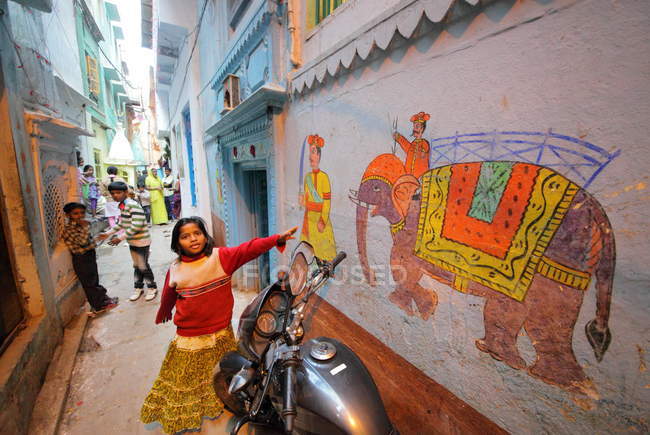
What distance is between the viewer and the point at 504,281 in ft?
4.06

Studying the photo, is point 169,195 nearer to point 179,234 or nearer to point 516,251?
point 179,234

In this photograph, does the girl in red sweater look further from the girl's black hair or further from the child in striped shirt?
the child in striped shirt

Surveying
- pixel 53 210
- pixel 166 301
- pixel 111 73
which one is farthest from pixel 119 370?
pixel 111 73

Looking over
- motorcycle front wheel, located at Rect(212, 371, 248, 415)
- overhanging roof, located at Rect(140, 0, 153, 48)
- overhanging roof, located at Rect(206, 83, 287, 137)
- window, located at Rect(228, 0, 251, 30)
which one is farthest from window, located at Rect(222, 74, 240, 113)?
overhanging roof, located at Rect(140, 0, 153, 48)

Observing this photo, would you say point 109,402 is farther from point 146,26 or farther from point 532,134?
point 146,26

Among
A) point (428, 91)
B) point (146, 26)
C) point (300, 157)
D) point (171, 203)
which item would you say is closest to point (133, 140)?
point (171, 203)

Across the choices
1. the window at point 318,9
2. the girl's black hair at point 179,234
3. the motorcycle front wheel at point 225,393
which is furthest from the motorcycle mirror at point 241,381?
the window at point 318,9

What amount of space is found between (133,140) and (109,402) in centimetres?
2934

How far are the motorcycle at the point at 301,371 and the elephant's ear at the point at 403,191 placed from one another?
29.4 inches

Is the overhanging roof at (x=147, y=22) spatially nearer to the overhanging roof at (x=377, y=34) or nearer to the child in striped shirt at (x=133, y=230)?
the child in striped shirt at (x=133, y=230)

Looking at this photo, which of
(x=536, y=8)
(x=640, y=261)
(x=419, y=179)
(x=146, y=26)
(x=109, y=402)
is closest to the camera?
(x=640, y=261)

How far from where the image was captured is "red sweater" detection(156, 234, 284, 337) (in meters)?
1.78

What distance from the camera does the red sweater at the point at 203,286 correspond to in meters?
1.78

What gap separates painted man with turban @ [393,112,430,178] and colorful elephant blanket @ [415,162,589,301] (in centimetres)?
8
